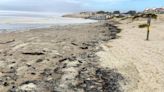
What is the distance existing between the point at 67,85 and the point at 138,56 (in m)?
5.97

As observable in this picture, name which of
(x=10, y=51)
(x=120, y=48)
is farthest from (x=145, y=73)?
(x=10, y=51)

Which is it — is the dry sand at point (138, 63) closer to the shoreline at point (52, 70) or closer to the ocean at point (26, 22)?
the shoreline at point (52, 70)

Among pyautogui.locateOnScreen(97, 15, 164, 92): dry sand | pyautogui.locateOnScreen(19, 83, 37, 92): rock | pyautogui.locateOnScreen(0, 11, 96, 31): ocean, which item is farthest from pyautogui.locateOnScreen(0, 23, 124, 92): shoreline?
pyautogui.locateOnScreen(0, 11, 96, 31): ocean

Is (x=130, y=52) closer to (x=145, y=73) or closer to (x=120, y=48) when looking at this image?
(x=120, y=48)

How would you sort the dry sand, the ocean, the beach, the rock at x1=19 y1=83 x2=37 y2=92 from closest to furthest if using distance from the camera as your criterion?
the rock at x1=19 y1=83 x2=37 y2=92, the beach, the dry sand, the ocean

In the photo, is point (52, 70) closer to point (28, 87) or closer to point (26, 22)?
point (28, 87)

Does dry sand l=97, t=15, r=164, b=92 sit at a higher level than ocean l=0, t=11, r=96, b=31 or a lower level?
higher

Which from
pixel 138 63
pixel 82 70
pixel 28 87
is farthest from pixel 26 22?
pixel 28 87

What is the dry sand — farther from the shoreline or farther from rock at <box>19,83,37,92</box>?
rock at <box>19,83,37,92</box>

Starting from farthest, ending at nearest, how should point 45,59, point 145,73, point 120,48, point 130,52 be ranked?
point 120,48 → point 130,52 → point 45,59 → point 145,73

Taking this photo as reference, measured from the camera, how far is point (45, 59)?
1753cm

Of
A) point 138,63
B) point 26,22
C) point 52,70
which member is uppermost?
point 52,70

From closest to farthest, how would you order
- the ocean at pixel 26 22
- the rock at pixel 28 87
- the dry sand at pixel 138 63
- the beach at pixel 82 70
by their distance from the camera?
the rock at pixel 28 87
the beach at pixel 82 70
the dry sand at pixel 138 63
the ocean at pixel 26 22

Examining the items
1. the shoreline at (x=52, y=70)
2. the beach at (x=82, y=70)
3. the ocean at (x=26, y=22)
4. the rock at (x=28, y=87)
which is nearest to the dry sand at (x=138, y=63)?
the beach at (x=82, y=70)
